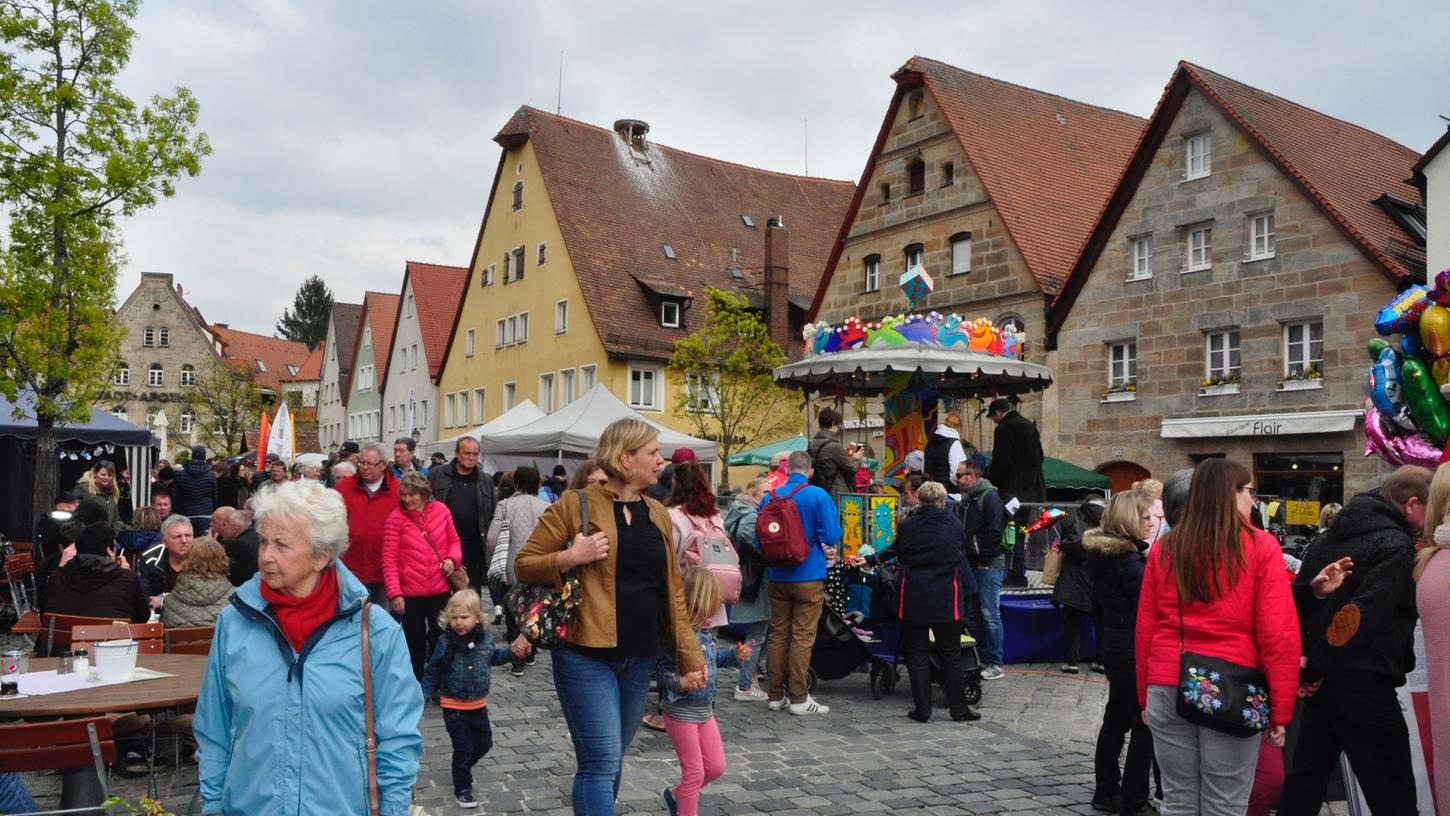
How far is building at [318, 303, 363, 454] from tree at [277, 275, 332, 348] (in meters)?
29.0

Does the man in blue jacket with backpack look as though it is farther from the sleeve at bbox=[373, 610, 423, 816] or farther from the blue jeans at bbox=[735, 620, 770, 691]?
the sleeve at bbox=[373, 610, 423, 816]

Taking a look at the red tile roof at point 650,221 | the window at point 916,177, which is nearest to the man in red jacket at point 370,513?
the window at point 916,177

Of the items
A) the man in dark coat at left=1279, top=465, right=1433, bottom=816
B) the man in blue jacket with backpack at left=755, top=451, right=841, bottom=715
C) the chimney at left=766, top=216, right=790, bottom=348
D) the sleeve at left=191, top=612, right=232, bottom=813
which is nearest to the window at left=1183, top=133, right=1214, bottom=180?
the chimney at left=766, top=216, right=790, bottom=348

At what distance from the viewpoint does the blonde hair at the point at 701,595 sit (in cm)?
573

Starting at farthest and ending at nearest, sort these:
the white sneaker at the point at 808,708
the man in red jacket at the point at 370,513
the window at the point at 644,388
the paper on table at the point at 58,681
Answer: the window at the point at 644,388
the white sneaker at the point at 808,708
the man in red jacket at the point at 370,513
the paper on table at the point at 58,681

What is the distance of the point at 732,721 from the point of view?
8.83 metres

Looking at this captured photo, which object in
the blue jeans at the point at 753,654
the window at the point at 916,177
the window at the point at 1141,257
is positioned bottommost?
the blue jeans at the point at 753,654

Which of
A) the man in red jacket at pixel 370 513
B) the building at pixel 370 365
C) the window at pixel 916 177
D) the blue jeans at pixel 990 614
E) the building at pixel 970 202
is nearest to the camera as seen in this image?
the man in red jacket at pixel 370 513

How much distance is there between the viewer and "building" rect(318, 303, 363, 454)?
206 feet

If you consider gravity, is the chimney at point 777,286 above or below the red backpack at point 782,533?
above

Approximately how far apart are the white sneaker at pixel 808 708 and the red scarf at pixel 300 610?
20.6ft

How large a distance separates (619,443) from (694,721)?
1478 mm

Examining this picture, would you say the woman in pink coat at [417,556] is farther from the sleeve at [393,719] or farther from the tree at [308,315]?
the tree at [308,315]

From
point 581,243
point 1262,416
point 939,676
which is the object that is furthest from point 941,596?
point 581,243
